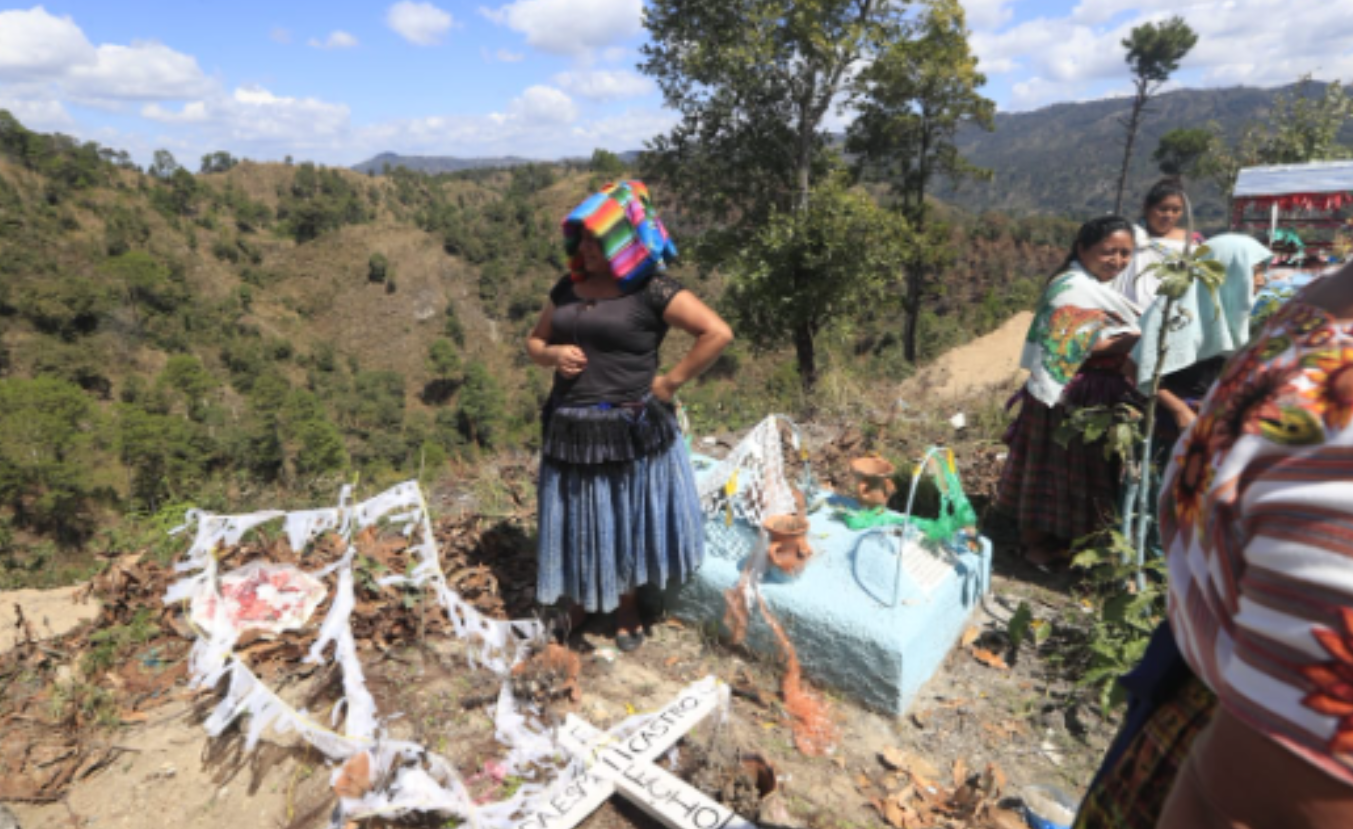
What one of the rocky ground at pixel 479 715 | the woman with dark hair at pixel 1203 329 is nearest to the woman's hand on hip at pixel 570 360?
the rocky ground at pixel 479 715

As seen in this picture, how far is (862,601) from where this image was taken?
2.83 metres

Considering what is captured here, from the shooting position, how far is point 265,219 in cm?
7400

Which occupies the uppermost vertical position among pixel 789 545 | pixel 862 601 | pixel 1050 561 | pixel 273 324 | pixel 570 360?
pixel 570 360

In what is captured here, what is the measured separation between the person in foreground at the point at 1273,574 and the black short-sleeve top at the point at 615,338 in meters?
2.05

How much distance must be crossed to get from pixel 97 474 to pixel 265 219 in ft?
175

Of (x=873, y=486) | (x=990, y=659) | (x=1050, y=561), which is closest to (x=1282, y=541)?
(x=990, y=659)

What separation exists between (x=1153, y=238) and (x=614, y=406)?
9.72ft

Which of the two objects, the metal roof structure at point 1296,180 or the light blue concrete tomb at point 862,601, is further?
the metal roof structure at point 1296,180

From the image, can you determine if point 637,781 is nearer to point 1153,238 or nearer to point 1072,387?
point 1072,387

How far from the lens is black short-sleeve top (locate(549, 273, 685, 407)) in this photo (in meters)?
2.72

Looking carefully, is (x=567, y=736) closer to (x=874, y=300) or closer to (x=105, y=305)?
(x=874, y=300)

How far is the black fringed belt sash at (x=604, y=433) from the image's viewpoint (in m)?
2.75

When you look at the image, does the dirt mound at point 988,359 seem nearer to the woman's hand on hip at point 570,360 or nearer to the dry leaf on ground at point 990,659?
the dry leaf on ground at point 990,659

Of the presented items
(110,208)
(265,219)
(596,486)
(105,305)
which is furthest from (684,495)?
(265,219)
